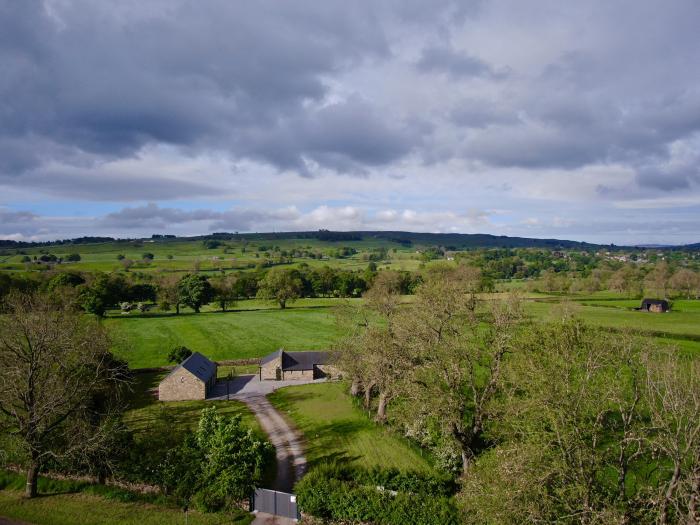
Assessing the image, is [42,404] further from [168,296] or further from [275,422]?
[168,296]

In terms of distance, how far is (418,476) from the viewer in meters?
27.0

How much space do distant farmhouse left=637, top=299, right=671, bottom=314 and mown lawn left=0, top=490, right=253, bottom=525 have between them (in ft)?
353

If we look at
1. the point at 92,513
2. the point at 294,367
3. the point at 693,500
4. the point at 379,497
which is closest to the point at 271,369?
the point at 294,367

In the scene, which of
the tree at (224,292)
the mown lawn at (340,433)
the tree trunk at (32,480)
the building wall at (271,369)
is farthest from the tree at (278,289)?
the tree trunk at (32,480)

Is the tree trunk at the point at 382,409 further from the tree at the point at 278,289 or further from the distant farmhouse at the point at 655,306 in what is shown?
the distant farmhouse at the point at 655,306

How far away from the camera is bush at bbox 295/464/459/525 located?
937 inches

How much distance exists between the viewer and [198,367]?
49.4 meters

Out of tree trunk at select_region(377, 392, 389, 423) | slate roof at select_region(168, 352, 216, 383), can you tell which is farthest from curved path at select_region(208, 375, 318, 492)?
tree trunk at select_region(377, 392, 389, 423)

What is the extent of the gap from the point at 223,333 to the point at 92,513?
54960 millimetres

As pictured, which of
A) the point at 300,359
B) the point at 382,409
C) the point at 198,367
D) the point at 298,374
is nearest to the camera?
the point at 382,409

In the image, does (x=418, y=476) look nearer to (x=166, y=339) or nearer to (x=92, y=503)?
(x=92, y=503)

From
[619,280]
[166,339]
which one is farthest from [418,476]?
[619,280]

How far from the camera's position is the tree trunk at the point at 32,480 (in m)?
27.7

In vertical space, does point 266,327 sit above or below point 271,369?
below
